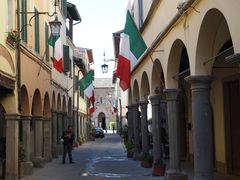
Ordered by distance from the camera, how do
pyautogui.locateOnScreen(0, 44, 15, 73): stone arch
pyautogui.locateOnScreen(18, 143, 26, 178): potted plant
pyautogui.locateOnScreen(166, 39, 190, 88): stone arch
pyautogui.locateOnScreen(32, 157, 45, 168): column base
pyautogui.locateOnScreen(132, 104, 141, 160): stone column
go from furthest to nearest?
pyautogui.locateOnScreen(132, 104, 141, 160): stone column, pyautogui.locateOnScreen(32, 157, 45, 168): column base, pyautogui.locateOnScreen(18, 143, 26, 178): potted plant, pyautogui.locateOnScreen(0, 44, 15, 73): stone arch, pyautogui.locateOnScreen(166, 39, 190, 88): stone arch

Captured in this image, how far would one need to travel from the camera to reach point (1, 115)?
20.0m

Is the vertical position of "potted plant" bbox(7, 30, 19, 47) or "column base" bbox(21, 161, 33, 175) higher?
"potted plant" bbox(7, 30, 19, 47)

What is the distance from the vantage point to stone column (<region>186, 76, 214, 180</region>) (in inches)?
444

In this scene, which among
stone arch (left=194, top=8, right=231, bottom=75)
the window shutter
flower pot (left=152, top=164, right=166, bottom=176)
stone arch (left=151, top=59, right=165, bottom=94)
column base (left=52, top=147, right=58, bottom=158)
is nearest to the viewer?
stone arch (left=194, top=8, right=231, bottom=75)

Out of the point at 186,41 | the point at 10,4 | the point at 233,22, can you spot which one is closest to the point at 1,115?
the point at 10,4

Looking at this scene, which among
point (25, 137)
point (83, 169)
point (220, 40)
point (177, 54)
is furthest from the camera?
point (83, 169)

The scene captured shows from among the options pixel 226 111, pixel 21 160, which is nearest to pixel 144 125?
pixel 226 111

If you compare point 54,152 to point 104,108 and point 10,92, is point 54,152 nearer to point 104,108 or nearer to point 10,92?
point 10,92

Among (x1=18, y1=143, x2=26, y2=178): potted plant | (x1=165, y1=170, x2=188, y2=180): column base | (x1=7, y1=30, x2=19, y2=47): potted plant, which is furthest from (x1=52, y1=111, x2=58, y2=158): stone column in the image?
(x1=165, y1=170, x2=188, y2=180): column base

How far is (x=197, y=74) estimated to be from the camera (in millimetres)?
11344

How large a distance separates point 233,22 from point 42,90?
1530 centimetres

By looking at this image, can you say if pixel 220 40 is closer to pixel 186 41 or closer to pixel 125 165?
pixel 186 41

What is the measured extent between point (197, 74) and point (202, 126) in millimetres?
1134

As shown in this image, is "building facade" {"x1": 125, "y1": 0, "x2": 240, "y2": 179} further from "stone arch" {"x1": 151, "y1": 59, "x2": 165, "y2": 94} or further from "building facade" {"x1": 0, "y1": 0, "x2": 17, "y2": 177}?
"building facade" {"x1": 0, "y1": 0, "x2": 17, "y2": 177}
